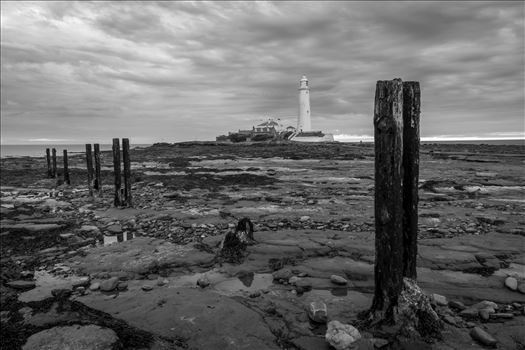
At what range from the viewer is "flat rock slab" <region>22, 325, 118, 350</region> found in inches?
149

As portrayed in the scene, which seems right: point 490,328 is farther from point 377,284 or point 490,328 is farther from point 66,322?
point 66,322

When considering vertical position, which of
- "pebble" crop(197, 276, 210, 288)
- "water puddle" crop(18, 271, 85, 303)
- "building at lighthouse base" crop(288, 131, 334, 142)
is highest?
"building at lighthouse base" crop(288, 131, 334, 142)

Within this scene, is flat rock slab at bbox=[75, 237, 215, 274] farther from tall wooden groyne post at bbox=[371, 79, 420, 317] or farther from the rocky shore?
tall wooden groyne post at bbox=[371, 79, 420, 317]

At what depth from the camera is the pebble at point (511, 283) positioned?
5176 mm

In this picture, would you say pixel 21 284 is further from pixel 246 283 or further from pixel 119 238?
pixel 246 283

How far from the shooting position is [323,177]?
20.1 meters

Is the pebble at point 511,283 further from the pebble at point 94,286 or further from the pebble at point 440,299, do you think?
the pebble at point 94,286

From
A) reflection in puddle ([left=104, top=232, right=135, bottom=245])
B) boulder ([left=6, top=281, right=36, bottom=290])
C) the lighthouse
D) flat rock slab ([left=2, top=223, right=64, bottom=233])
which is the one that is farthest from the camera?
the lighthouse

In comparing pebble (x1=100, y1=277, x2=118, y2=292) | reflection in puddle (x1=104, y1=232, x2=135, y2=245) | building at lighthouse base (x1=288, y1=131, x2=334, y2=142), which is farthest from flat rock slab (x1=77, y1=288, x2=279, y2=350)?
building at lighthouse base (x1=288, y1=131, x2=334, y2=142)

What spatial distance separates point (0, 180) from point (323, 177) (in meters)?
20.0

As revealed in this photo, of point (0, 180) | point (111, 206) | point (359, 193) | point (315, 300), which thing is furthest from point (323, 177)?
point (0, 180)

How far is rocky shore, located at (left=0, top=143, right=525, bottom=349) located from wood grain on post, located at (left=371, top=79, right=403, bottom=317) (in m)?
0.57

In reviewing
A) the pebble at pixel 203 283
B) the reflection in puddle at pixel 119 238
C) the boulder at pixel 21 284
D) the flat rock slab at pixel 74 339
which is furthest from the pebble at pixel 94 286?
the reflection in puddle at pixel 119 238

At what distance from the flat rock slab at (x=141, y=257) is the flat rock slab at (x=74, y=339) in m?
2.28
